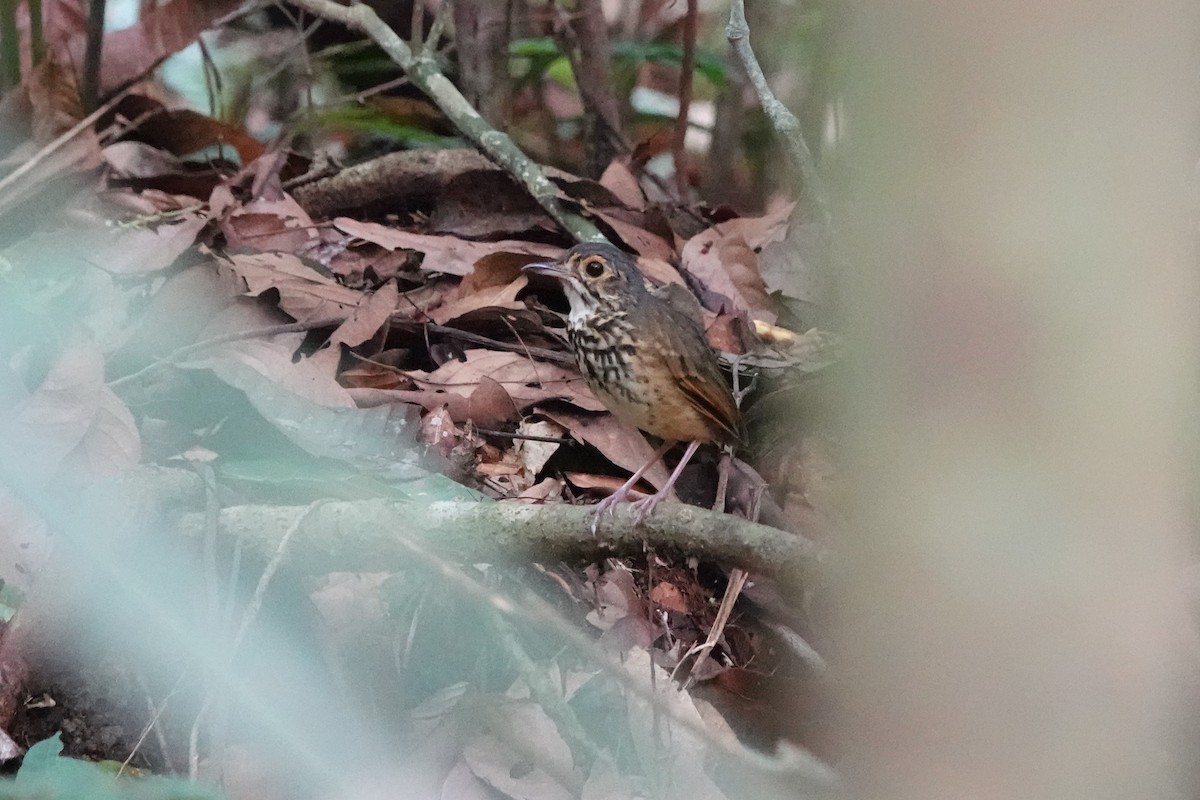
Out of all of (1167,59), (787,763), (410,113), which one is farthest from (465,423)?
(410,113)

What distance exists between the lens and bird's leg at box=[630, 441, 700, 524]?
5.14 ft

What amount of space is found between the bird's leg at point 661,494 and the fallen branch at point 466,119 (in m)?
0.69

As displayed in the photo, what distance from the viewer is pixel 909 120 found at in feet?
2.06

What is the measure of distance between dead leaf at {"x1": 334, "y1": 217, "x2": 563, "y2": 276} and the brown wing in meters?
0.50

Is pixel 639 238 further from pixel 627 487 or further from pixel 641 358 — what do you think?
pixel 627 487

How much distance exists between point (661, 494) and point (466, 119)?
4.47 feet

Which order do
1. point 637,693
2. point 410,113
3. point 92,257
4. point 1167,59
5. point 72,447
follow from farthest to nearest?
1. point 410,113
2. point 92,257
3. point 72,447
4. point 637,693
5. point 1167,59

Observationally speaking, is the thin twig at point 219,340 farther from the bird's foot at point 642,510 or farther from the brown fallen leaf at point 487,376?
the bird's foot at point 642,510

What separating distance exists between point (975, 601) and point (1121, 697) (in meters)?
0.11

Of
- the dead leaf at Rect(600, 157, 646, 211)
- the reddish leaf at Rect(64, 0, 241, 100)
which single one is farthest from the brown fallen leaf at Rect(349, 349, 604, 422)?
the reddish leaf at Rect(64, 0, 241, 100)

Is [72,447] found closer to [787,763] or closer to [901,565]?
[787,763]

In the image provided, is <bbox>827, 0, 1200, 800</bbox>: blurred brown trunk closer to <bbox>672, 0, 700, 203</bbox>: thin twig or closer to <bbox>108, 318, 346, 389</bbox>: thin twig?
<bbox>108, 318, 346, 389</bbox>: thin twig

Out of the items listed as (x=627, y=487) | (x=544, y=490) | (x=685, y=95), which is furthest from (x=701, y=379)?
(x=685, y=95)

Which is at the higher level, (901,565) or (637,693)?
(901,565)
